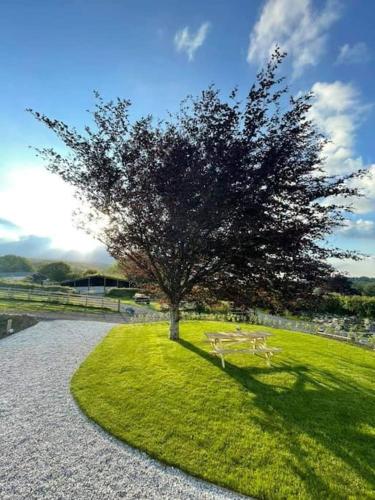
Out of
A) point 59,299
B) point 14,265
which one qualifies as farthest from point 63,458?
point 14,265

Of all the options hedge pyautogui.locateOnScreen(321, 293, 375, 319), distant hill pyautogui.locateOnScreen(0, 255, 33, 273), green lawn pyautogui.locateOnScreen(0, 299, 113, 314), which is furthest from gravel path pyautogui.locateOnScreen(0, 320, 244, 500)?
distant hill pyautogui.locateOnScreen(0, 255, 33, 273)

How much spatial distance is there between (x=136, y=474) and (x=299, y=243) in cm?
859

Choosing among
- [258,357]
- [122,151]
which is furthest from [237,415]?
[122,151]

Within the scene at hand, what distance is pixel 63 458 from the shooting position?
18.3 ft

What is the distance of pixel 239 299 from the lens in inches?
511

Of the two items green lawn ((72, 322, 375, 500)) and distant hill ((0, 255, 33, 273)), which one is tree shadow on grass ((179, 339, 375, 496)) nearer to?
green lawn ((72, 322, 375, 500))

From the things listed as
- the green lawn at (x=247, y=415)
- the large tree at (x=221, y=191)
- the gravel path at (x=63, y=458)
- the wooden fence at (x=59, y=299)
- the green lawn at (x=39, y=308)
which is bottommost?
the gravel path at (x=63, y=458)

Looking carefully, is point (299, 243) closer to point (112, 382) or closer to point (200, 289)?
point (200, 289)

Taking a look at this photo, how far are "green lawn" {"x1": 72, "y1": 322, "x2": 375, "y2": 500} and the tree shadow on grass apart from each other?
0.02 meters

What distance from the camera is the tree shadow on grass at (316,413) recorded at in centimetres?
553

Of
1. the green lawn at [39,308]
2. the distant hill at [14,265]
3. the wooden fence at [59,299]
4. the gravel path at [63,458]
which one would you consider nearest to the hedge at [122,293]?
the wooden fence at [59,299]

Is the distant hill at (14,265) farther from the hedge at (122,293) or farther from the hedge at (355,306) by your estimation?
the hedge at (355,306)

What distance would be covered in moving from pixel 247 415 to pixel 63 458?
405 centimetres

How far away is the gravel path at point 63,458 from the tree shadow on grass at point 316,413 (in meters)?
2.19
